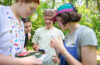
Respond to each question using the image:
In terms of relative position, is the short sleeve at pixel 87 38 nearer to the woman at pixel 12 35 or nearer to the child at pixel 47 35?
the woman at pixel 12 35

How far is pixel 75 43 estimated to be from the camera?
169 centimetres

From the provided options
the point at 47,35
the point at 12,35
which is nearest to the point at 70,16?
the point at 12,35

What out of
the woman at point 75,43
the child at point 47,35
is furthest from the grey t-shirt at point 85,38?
the child at point 47,35

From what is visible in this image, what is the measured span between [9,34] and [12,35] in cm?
3

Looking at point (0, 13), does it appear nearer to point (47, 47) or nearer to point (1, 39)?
point (1, 39)

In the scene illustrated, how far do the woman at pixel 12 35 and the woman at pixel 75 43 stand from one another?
58 centimetres

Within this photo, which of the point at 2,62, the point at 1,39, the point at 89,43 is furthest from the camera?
Answer: the point at 89,43

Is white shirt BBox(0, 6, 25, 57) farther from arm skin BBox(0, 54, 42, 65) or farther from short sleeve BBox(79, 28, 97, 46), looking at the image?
short sleeve BBox(79, 28, 97, 46)

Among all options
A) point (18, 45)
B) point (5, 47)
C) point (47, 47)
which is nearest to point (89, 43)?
point (18, 45)

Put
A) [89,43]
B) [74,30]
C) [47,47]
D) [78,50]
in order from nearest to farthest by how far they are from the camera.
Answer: [89,43], [78,50], [74,30], [47,47]

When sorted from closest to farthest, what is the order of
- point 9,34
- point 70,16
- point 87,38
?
point 9,34
point 87,38
point 70,16

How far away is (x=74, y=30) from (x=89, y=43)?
14.0 inches

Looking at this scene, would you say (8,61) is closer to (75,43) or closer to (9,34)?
(9,34)

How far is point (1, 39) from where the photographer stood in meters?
1.15
